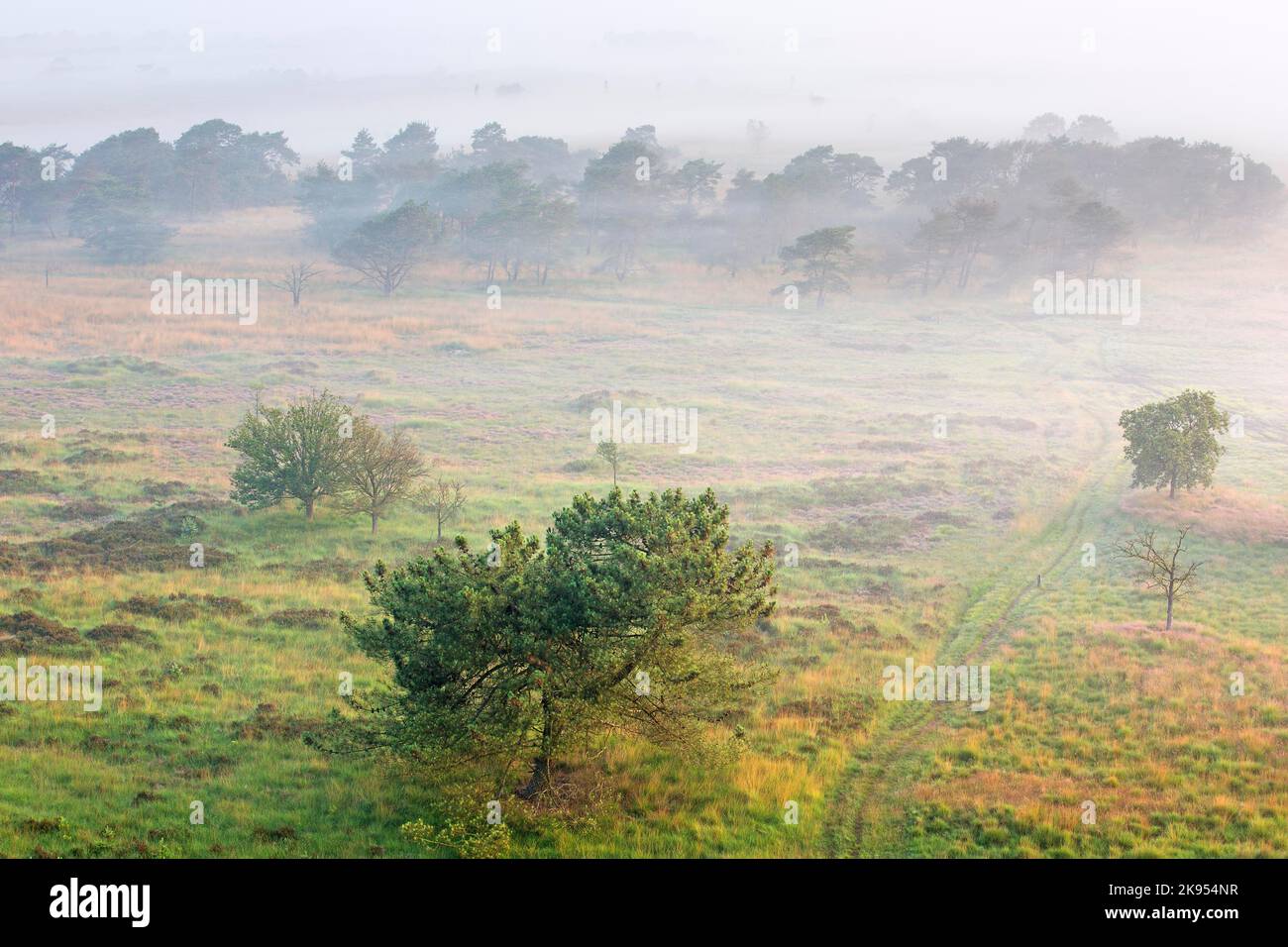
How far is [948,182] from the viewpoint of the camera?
118562 millimetres

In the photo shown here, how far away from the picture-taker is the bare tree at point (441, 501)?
Result: 114ft

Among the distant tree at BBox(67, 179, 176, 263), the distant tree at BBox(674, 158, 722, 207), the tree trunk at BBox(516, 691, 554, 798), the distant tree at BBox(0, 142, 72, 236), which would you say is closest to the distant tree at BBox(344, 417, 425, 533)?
the tree trunk at BBox(516, 691, 554, 798)

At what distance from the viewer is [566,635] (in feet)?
53.2

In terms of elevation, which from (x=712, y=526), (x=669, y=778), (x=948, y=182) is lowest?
(x=669, y=778)

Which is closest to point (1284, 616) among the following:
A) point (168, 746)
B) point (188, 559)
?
point (168, 746)

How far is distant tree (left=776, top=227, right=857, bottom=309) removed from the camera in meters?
92.1

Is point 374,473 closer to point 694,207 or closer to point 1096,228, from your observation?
point 1096,228

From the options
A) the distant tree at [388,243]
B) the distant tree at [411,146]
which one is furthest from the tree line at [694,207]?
the distant tree at [411,146]

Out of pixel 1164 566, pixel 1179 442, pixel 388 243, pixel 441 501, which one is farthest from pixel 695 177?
pixel 1164 566

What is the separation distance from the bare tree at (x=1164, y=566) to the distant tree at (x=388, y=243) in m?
73.0

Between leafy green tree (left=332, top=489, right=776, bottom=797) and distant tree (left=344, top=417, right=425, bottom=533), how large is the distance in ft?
59.5
